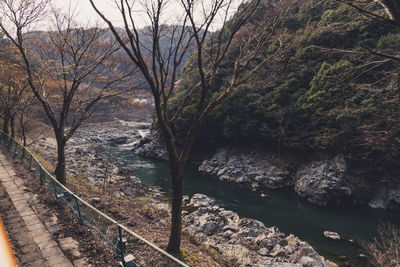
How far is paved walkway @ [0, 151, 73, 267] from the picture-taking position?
5.03 metres

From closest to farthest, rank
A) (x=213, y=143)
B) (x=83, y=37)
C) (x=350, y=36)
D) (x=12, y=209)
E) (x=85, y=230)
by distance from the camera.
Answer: (x=85, y=230) → (x=12, y=209) → (x=83, y=37) → (x=350, y=36) → (x=213, y=143)

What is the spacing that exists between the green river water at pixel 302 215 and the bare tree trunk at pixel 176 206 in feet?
30.1

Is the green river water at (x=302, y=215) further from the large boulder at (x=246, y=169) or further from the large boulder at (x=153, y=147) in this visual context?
the large boulder at (x=153, y=147)

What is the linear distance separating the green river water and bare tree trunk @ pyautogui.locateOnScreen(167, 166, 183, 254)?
9182 mm

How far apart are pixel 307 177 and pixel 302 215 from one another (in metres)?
4.42

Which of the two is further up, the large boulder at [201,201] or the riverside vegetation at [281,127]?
the riverside vegetation at [281,127]

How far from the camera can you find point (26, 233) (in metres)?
5.92

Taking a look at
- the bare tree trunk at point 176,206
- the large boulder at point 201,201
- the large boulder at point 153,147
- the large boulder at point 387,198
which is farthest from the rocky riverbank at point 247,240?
the large boulder at point 153,147

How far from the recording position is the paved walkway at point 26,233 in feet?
16.5

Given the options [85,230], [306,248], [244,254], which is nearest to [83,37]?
[85,230]

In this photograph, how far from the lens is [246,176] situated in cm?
2272

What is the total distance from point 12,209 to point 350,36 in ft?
86.0

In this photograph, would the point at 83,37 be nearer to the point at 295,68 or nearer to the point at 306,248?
the point at 306,248

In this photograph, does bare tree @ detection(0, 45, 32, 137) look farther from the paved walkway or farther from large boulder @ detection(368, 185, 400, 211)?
large boulder @ detection(368, 185, 400, 211)
